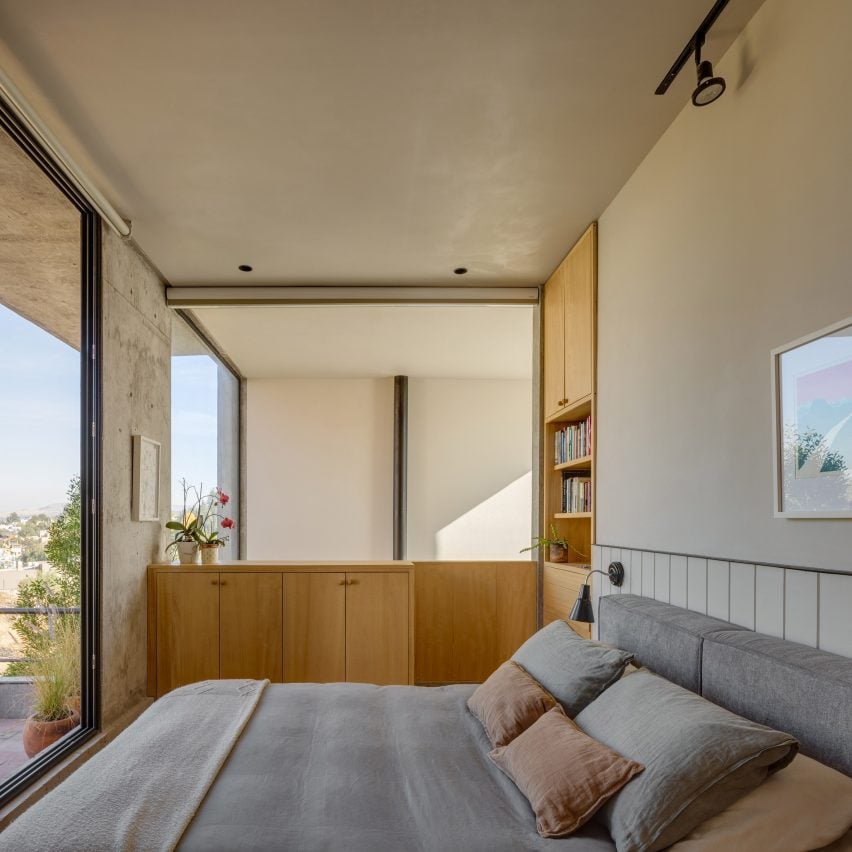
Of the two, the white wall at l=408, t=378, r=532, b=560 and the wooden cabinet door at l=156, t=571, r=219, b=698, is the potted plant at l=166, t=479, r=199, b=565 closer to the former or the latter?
the wooden cabinet door at l=156, t=571, r=219, b=698

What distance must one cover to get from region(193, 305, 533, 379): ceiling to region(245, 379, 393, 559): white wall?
0.27 meters

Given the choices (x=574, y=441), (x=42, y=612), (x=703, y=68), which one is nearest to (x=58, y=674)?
(x=42, y=612)

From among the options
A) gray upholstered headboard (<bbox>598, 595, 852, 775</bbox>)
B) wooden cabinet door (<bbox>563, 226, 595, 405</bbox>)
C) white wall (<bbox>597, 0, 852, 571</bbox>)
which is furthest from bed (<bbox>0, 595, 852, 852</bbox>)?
wooden cabinet door (<bbox>563, 226, 595, 405</bbox>)

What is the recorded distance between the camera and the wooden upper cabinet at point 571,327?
3672 millimetres

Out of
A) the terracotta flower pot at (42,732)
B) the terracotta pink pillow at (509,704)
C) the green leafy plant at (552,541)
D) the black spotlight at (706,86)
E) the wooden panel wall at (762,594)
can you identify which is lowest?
the terracotta flower pot at (42,732)

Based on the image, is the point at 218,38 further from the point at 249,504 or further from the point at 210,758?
the point at 249,504

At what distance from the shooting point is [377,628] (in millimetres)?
4219

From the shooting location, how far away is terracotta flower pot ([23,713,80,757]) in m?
2.77

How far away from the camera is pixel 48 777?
2.74 meters

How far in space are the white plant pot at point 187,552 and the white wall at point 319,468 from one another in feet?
10.2

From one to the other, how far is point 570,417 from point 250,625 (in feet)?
7.48

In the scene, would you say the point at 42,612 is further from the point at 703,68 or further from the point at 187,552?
the point at 703,68

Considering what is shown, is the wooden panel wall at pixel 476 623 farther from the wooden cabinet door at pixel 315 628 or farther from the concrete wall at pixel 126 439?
the concrete wall at pixel 126 439

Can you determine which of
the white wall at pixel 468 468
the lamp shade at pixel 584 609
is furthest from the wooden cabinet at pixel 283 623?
the white wall at pixel 468 468
